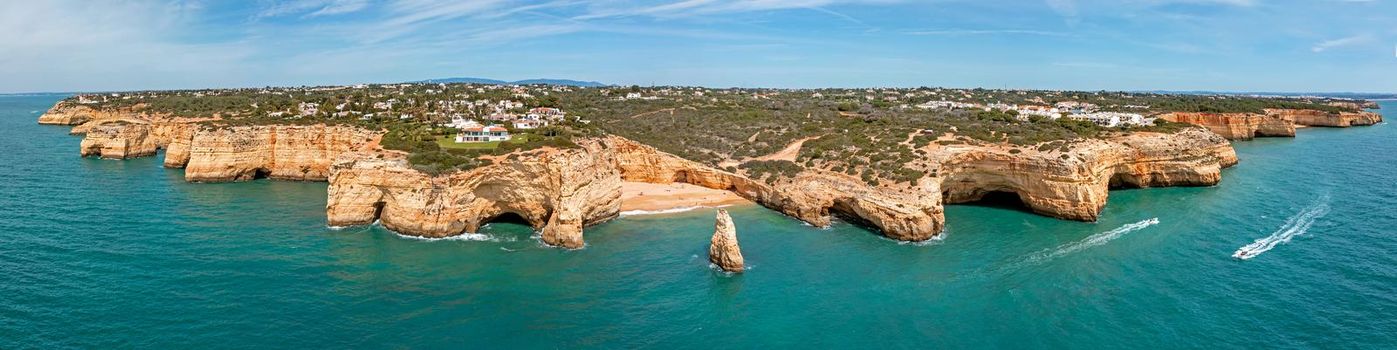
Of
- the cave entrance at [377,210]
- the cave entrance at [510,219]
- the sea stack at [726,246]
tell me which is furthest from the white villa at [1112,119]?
the cave entrance at [377,210]

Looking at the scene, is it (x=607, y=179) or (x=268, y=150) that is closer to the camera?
(x=607, y=179)

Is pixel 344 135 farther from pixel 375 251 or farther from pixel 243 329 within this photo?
pixel 243 329

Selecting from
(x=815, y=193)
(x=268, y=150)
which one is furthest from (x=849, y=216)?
(x=268, y=150)

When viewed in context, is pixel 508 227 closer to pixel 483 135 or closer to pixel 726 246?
pixel 483 135

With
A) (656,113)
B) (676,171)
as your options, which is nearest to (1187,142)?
(676,171)

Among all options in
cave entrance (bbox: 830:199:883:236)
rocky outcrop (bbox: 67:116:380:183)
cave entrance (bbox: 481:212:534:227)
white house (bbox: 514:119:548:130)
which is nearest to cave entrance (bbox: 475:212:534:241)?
cave entrance (bbox: 481:212:534:227)

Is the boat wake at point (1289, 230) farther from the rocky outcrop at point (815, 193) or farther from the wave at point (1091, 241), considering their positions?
the rocky outcrop at point (815, 193)

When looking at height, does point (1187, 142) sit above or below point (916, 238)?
above
